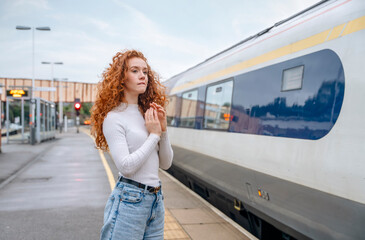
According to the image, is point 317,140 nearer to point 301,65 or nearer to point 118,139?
point 301,65

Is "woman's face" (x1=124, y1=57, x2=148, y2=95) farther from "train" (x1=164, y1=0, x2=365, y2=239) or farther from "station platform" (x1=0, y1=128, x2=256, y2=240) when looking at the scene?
"station platform" (x1=0, y1=128, x2=256, y2=240)

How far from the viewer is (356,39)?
316cm

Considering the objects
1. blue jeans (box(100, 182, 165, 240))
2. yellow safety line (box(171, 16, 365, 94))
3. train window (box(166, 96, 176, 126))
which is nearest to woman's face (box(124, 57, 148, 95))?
blue jeans (box(100, 182, 165, 240))

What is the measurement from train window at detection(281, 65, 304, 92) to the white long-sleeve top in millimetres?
2396

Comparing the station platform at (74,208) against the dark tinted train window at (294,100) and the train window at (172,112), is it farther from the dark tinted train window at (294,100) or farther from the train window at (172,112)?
the train window at (172,112)

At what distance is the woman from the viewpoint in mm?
1808

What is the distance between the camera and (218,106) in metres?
6.14

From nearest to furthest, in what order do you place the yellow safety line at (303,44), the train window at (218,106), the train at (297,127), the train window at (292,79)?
the train at (297,127) < the yellow safety line at (303,44) < the train window at (292,79) < the train window at (218,106)

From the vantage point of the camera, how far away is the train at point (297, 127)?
3076mm

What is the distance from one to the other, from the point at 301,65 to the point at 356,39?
0.78 m

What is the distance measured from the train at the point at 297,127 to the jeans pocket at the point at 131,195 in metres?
2.03

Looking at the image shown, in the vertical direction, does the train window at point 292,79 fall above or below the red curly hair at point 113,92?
above

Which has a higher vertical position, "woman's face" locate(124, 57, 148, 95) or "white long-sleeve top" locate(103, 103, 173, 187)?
"woman's face" locate(124, 57, 148, 95)

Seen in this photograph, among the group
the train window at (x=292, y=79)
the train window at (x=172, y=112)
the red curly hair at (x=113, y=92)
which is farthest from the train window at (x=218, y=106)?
the red curly hair at (x=113, y=92)
